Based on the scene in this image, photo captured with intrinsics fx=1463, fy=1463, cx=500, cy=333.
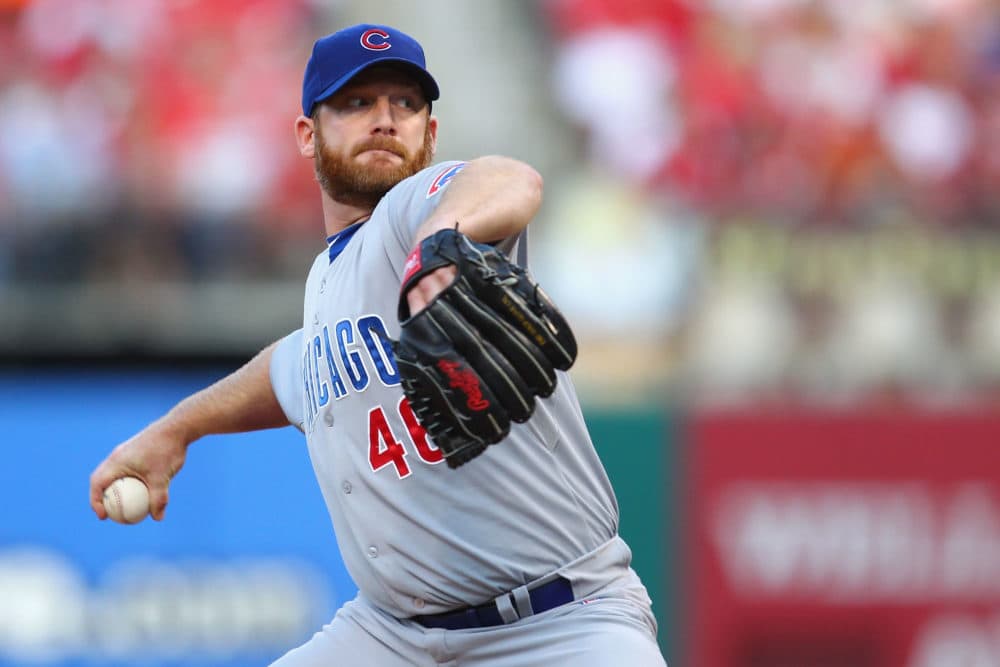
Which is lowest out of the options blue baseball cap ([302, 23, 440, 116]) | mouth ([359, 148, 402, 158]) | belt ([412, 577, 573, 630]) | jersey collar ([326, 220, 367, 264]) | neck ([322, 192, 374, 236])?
belt ([412, 577, 573, 630])

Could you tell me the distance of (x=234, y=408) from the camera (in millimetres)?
3258

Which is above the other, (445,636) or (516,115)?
(516,115)

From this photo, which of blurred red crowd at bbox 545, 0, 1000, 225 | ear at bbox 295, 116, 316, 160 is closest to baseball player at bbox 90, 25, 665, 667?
ear at bbox 295, 116, 316, 160

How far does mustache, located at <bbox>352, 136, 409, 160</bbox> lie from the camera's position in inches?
113

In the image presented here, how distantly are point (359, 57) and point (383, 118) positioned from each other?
13 cm

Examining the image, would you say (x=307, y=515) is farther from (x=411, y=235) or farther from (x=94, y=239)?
(x=411, y=235)

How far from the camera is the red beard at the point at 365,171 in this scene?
9.43ft

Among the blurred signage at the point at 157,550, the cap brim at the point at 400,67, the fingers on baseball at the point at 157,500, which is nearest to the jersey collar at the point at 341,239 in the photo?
the cap brim at the point at 400,67

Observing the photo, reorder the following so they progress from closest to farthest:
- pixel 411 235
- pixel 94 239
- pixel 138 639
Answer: pixel 411 235, pixel 138 639, pixel 94 239

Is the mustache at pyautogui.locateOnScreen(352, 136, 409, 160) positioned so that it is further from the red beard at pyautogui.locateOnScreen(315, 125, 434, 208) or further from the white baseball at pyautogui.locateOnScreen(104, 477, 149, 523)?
the white baseball at pyautogui.locateOnScreen(104, 477, 149, 523)

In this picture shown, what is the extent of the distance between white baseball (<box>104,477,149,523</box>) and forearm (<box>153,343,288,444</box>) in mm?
151

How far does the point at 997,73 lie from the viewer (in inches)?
314

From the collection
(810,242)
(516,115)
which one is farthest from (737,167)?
(516,115)

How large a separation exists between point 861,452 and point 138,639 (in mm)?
3284
